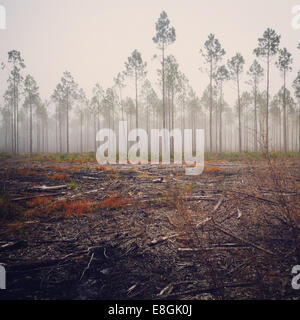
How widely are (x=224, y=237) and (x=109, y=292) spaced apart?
2.84 metres

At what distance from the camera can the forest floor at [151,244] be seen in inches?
111

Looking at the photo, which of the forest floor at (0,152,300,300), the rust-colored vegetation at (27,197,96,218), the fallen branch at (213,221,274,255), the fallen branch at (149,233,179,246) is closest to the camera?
the forest floor at (0,152,300,300)

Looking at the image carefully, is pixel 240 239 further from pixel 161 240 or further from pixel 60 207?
pixel 60 207

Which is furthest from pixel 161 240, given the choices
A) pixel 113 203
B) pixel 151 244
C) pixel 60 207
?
pixel 60 207

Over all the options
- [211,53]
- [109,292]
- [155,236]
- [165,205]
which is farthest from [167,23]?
[109,292]

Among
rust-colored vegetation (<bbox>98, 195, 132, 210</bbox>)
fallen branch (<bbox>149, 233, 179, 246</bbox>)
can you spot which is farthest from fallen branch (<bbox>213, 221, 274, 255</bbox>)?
rust-colored vegetation (<bbox>98, 195, 132, 210</bbox>)

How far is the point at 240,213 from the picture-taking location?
5113mm

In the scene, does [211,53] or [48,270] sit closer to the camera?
[48,270]

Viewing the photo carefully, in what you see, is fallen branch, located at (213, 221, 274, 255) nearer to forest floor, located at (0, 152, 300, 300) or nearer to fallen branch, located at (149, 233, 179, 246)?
forest floor, located at (0, 152, 300, 300)

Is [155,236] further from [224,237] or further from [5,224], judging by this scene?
[5,224]

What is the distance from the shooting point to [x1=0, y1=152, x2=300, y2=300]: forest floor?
2.82 meters

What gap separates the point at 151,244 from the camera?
399 cm

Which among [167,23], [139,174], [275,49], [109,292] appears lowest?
[109,292]

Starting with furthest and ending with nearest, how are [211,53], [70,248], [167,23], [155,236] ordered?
1. [211,53]
2. [167,23]
3. [155,236]
4. [70,248]
